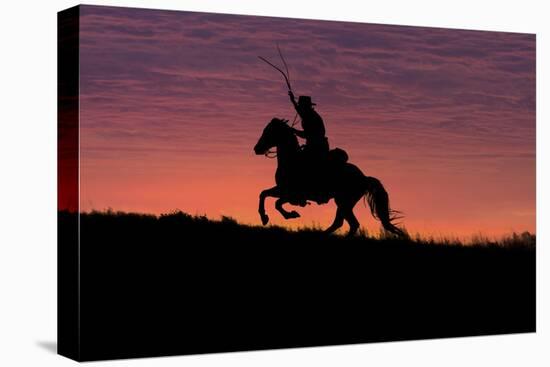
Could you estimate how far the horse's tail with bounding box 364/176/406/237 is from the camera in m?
13.8

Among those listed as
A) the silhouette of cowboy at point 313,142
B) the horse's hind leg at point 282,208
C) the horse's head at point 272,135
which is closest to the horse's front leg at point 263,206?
the horse's hind leg at point 282,208

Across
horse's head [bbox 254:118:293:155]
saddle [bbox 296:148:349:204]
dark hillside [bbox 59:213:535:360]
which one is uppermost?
horse's head [bbox 254:118:293:155]

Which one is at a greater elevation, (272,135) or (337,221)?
(272,135)

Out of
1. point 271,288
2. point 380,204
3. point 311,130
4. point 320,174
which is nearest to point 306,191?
point 320,174

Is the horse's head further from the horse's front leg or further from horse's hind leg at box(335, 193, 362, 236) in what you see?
horse's hind leg at box(335, 193, 362, 236)

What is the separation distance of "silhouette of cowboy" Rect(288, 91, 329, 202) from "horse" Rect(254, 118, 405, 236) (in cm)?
7

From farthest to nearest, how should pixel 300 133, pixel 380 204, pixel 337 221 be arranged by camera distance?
pixel 380 204 → pixel 337 221 → pixel 300 133

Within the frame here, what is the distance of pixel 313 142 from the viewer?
1362 cm

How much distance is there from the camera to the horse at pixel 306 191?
13398 millimetres

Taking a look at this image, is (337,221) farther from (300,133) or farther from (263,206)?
(300,133)

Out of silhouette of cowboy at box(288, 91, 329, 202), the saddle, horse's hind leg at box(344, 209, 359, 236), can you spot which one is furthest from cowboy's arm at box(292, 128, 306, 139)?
horse's hind leg at box(344, 209, 359, 236)

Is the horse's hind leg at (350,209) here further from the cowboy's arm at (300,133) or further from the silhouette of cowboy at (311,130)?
the cowboy's arm at (300,133)

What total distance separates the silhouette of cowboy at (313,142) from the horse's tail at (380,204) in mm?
458

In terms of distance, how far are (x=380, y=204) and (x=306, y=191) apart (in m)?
0.79
